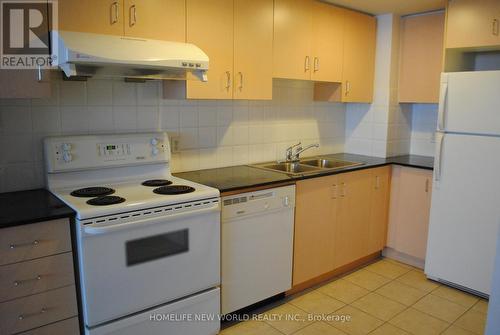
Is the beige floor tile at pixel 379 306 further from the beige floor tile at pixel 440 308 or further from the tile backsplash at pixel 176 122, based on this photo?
the tile backsplash at pixel 176 122

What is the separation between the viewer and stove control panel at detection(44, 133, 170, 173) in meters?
2.22

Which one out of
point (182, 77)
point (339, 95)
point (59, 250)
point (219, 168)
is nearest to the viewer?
point (59, 250)

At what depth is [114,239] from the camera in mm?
1928

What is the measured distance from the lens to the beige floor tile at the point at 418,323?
256 centimetres

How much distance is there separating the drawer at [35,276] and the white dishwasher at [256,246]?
88 centimetres

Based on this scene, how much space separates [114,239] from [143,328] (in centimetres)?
52

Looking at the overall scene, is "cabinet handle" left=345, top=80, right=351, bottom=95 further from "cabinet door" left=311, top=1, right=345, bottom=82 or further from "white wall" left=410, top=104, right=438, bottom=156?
"white wall" left=410, top=104, right=438, bottom=156

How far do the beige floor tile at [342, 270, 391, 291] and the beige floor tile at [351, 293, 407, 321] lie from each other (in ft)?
0.53

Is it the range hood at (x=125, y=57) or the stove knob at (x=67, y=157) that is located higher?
the range hood at (x=125, y=57)

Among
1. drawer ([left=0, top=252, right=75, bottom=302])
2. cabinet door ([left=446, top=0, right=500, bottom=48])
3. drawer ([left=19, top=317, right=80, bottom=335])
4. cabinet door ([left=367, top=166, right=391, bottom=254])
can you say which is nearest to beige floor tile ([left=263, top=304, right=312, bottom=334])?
cabinet door ([left=367, top=166, right=391, bottom=254])

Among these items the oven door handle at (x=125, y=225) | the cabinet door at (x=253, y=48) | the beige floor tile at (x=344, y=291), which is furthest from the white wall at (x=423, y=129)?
the oven door handle at (x=125, y=225)

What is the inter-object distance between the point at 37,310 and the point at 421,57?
3.44 m

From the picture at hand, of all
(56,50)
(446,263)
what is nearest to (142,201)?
(56,50)

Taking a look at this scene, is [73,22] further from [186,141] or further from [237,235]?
[237,235]
